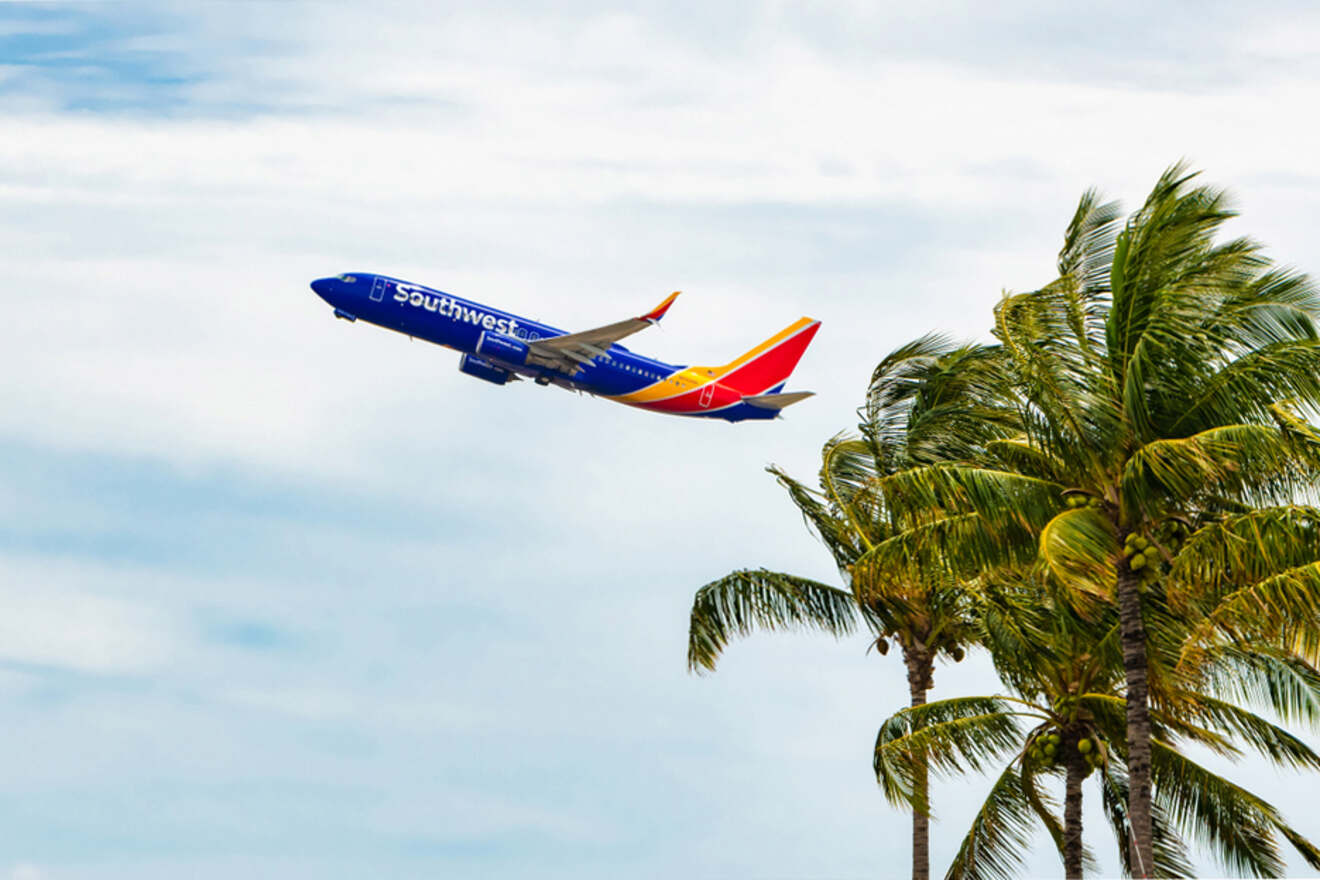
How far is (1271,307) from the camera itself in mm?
21344

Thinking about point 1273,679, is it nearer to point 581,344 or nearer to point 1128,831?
point 1128,831

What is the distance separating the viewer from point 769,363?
6619 cm

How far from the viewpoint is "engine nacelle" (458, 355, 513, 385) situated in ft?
186


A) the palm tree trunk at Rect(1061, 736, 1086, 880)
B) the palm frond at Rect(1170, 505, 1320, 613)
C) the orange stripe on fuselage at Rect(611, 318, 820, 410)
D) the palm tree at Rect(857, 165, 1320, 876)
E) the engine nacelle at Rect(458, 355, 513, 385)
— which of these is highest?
the orange stripe on fuselage at Rect(611, 318, 820, 410)

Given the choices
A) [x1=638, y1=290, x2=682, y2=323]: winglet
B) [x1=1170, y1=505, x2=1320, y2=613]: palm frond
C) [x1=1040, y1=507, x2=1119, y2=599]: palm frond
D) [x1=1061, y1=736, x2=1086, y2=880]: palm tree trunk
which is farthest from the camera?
[x1=638, y1=290, x2=682, y2=323]: winglet

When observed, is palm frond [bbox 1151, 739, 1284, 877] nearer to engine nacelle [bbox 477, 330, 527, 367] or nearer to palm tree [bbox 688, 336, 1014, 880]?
palm tree [bbox 688, 336, 1014, 880]

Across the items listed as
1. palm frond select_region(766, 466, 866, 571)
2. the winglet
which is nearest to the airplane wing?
the winglet

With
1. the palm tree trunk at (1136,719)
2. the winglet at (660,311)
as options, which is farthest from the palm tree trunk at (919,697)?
the winglet at (660,311)

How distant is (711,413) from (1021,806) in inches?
1465

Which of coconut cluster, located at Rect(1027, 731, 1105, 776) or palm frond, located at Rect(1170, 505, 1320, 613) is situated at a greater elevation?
palm frond, located at Rect(1170, 505, 1320, 613)

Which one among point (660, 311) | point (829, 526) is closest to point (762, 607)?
point (829, 526)

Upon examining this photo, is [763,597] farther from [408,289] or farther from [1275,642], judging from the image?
[408,289]

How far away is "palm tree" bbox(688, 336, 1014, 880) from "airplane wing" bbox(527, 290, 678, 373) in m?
23.9

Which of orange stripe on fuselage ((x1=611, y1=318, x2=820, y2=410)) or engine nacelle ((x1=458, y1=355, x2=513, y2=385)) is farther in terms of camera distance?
orange stripe on fuselage ((x1=611, y1=318, x2=820, y2=410))
